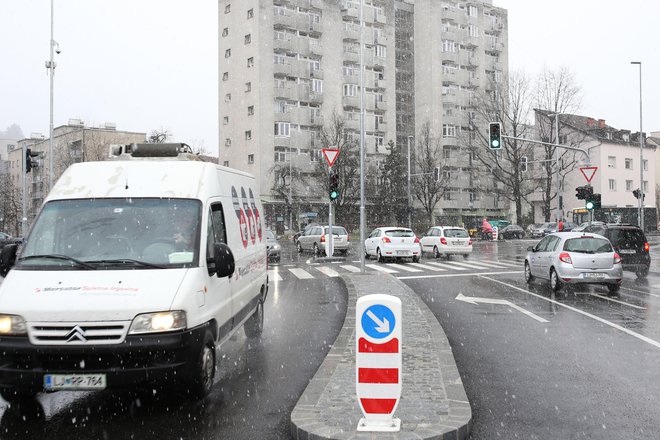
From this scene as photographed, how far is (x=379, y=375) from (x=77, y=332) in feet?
8.10

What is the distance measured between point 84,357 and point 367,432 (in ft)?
7.74

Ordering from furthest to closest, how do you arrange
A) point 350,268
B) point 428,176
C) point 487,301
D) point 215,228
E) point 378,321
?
point 428,176
point 350,268
point 487,301
point 215,228
point 378,321

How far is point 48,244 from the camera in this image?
584cm

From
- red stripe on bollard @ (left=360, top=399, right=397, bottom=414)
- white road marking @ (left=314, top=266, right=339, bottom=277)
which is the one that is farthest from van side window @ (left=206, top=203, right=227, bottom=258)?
white road marking @ (left=314, top=266, right=339, bottom=277)

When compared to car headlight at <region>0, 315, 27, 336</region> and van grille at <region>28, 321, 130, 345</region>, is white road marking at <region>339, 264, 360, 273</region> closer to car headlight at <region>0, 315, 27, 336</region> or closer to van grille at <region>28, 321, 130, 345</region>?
van grille at <region>28, 321, 130, 345</region>

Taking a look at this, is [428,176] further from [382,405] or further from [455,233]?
[382,405]

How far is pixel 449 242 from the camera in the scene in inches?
1116

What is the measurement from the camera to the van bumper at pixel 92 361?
485 cm

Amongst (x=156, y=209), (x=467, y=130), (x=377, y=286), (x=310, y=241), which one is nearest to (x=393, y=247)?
(x=310, y=241)

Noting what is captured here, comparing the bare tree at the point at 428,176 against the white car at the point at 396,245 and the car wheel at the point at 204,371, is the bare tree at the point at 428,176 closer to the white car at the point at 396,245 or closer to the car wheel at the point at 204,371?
the white car at the point at 396,245

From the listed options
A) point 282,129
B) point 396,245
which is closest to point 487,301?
point 396,245

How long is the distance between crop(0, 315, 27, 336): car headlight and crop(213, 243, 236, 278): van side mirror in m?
1.74

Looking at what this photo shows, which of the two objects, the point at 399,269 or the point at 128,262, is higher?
the point at 128,262

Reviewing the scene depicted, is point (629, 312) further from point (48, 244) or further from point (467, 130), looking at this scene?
point (467, 130)
